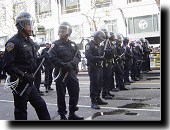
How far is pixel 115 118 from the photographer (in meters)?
5.22

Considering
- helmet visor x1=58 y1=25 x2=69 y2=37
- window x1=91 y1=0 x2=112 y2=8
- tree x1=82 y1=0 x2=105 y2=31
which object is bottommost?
helmet visor x1=58 y1=25 x2=69 y2=37

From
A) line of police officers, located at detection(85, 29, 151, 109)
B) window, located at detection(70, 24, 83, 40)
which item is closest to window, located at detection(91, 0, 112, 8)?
window, located at detection(70, 24, 83, 40)

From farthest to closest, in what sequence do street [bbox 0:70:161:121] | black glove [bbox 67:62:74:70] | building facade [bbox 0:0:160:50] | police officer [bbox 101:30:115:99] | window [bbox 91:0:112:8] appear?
window [bbox 91:0:112:8] → building facade [bbox 0:0:160:50] → police officer [bbox 101:30:115:99] → street [bbox 0:70:161:121] → black glove [bbox 67:62:74:70]

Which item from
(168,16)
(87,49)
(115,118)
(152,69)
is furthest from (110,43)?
(152,69)

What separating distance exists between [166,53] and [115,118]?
5.27ft

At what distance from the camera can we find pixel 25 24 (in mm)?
3998

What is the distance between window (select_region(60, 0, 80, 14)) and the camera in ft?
37.7

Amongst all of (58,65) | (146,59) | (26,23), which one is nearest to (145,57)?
(146,59)

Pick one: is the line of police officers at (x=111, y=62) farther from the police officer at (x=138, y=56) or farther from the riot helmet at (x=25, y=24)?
the riot helmet at (x=25, y=24)

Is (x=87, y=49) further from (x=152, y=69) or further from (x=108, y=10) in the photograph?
(x=108, y=10)

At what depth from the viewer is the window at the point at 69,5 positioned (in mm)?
11488

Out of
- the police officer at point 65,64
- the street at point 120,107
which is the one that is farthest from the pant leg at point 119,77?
the police officer at point 65,64

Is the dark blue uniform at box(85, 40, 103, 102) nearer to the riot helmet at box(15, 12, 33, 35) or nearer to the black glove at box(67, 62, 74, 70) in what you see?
the black glove at box(67, 62, 74, 70)

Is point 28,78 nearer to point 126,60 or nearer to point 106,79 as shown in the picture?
point 106,79
